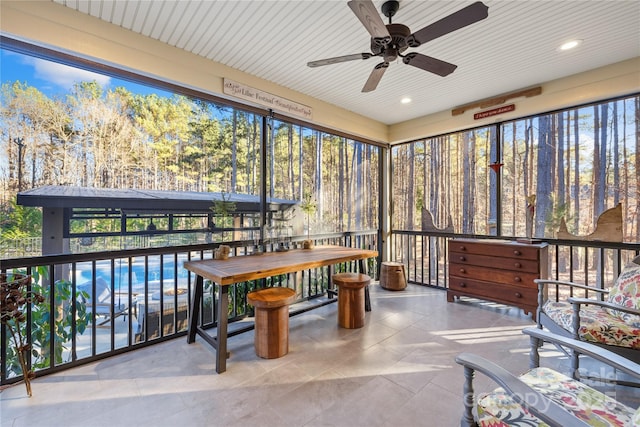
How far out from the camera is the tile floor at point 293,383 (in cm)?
182

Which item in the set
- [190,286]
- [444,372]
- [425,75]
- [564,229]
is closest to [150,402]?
[190,286]

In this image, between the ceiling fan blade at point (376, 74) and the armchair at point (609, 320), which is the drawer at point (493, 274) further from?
the ceiling fan blade at point (376, 74)

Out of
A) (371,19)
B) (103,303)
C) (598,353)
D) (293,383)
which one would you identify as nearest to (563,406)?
(598,353)

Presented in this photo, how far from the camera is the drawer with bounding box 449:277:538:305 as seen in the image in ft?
11.3

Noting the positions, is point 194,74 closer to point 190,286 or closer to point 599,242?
point 190,286

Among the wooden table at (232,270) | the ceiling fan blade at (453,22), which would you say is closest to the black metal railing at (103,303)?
the wooden table at (232,270)

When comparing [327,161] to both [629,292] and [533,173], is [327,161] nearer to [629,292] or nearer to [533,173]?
[533,173]

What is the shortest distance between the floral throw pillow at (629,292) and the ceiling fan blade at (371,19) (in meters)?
2.79

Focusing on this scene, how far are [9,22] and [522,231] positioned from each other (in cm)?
589

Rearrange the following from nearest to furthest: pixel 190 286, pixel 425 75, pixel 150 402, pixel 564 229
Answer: pixel 150 402
pixel 190 286
pixel 425 75
pixel 564 229

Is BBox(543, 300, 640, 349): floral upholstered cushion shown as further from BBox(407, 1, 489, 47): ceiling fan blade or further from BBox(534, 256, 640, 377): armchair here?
BBox(407, 1, 489, 47): ceiling fan blade

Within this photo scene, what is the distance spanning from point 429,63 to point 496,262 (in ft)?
9.03

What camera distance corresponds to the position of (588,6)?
230 cm

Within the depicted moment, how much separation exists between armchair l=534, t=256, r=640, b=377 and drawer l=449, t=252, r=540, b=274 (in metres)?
0.90
